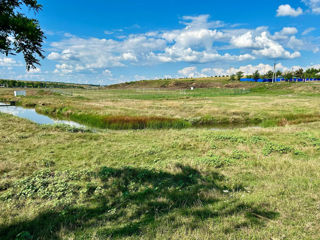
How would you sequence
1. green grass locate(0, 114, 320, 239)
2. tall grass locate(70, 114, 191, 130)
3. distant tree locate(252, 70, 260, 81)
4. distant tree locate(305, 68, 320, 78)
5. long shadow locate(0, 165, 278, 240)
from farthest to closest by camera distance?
distant tree locate(252, 70, 260, 81) → distant tree locate(305, 68, 320, 78) → tall grass locate(70, 114, 191, 130) → long shadow locate(0, 165, 278, 240) → green grass locate(0, 114, 320, 239)

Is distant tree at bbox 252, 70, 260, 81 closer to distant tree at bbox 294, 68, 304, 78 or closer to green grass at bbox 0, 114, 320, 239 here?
distant tree at bbox 294, 68, 304, 78

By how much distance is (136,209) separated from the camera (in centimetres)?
525

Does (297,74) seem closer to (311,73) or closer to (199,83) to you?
(311,73)

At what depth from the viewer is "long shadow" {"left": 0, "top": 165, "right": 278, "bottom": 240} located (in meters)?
4.47

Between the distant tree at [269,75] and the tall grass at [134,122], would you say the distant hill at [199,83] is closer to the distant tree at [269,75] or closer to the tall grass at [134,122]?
the distant tree at [269,75]

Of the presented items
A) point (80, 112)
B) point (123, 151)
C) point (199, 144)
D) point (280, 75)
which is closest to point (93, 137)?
point (123, 151)

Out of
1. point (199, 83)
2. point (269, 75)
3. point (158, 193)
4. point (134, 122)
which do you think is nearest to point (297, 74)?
point (269, 75)

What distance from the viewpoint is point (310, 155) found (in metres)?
10.7

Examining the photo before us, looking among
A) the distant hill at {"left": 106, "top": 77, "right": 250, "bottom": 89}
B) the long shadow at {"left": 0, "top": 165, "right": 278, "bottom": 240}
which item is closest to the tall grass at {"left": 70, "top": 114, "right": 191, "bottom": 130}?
the long shadow at {"left": 0, "top": 165, "right": 278, "bottom": 240}

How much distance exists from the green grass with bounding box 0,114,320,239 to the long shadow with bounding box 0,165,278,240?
0.07ft

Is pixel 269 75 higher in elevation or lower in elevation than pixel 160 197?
higher

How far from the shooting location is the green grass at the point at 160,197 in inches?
168

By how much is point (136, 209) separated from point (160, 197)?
87cm

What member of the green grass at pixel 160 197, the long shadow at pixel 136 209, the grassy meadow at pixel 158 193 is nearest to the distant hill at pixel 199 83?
the grassy meadow at pixel 158 193
